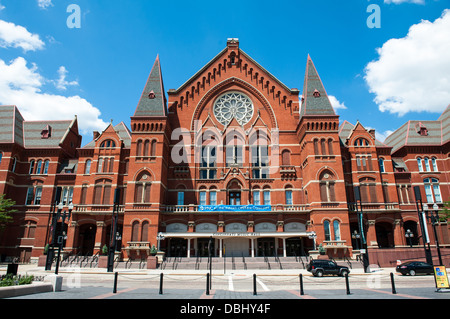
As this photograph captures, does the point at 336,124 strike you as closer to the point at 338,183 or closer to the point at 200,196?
the point at 338,183

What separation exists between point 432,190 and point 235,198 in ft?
90.0

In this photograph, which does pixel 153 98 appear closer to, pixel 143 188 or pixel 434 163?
pixel 143 188

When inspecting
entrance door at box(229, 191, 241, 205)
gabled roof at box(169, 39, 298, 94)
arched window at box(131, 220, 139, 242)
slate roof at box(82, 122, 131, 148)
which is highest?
gabled roof at box(169, 39, 298, 94)

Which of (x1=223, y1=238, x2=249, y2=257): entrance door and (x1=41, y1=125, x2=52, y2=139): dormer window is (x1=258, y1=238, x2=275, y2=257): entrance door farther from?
(x1=41, y1=125, x2=52, y2=139): dormer window

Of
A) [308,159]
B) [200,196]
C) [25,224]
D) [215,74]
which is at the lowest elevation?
[25,224]

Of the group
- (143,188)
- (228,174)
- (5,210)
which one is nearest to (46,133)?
(5,210)

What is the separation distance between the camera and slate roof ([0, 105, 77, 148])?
Answer: 43562 mm

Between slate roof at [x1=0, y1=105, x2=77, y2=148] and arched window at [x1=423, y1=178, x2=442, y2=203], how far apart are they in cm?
5399

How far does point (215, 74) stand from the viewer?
45594 millimetres

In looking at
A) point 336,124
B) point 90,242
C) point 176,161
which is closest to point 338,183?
point 336,124

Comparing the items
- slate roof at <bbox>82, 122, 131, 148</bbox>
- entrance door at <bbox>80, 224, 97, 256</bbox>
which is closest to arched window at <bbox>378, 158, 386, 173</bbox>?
slate roof at <bbox>82, 122, 131, 148</bbox>

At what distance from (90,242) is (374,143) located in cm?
4189

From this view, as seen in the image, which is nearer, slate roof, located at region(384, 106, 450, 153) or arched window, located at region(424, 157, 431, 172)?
arched window, located at region(424, 157, 431, 172)
